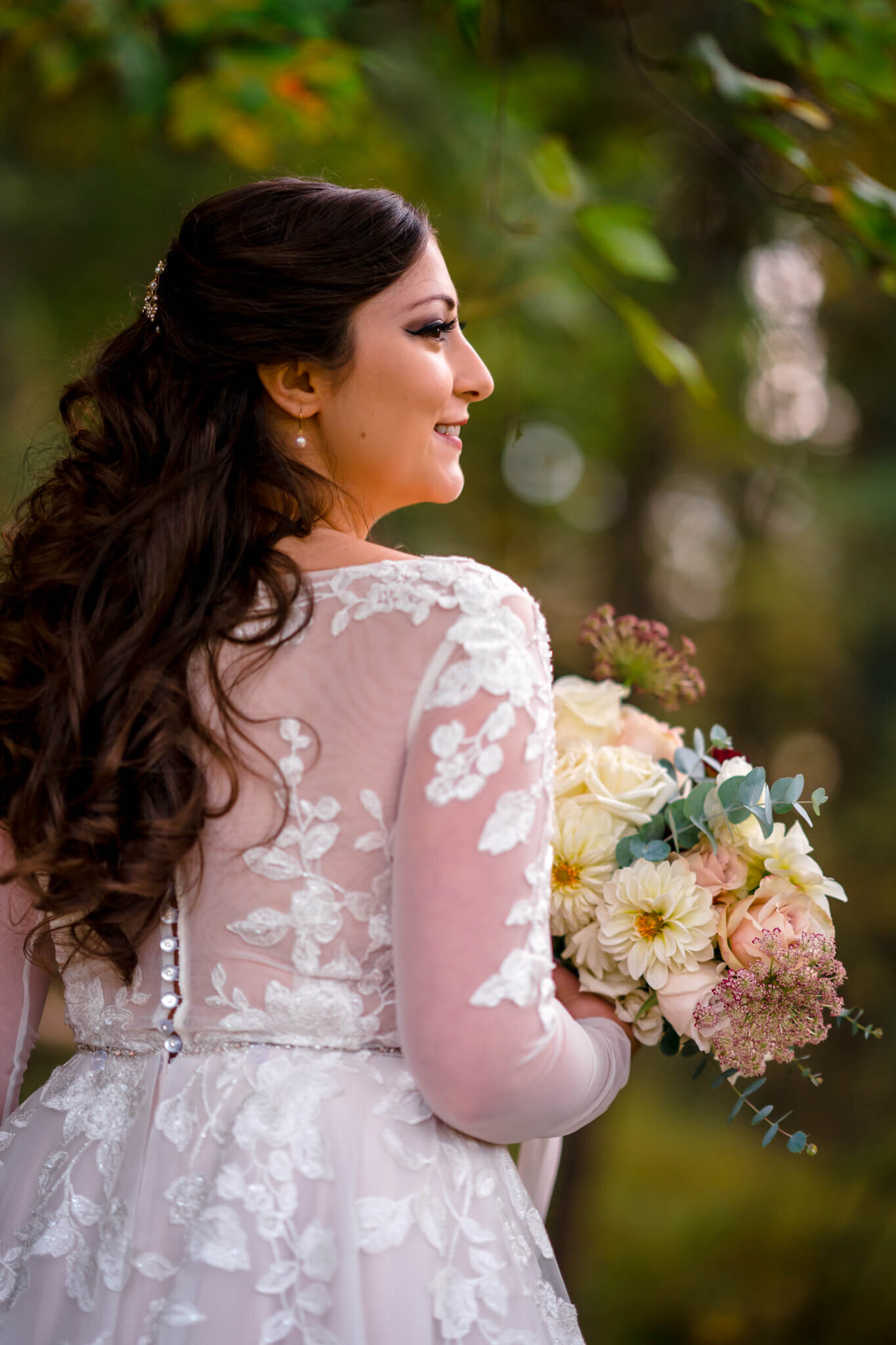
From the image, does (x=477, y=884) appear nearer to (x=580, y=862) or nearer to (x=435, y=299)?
(x=580, y=862)

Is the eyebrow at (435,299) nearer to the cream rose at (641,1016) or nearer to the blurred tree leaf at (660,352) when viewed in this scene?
the blurred tree leaf at (660,352)

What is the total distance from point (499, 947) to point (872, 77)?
1.98 metres

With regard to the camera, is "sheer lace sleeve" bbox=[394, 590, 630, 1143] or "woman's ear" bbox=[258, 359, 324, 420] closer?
"sheer lace sleeve" bbox=[394, 590, 630, 1143]

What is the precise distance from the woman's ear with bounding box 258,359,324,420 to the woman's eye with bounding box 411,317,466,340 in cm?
15

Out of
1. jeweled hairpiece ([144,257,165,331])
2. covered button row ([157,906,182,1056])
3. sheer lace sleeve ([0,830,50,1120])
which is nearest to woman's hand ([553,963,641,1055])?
covered button row ([157,906,182,1056])

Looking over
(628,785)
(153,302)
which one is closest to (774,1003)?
(628,785)

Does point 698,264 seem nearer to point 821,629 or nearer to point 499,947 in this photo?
point 821,629

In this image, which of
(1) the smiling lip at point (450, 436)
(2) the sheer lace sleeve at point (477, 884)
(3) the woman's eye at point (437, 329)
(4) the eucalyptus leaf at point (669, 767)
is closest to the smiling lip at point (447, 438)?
(1) the smiling lip at point (450, 436)

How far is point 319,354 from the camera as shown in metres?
1.44

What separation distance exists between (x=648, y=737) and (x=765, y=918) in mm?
441

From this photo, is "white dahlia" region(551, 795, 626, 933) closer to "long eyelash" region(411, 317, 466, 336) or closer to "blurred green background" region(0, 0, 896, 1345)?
"long eyelash" region(411, 317, 466, 336)

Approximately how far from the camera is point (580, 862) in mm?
1591

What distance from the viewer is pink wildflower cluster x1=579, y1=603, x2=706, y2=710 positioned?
1.84 m

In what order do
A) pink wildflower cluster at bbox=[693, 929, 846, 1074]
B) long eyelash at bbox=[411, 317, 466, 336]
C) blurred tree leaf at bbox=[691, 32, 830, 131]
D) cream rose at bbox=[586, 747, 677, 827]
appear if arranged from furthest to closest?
blurred tree leaf at bbox=[691, 32, 830, 131] < cream rose at bbox=[586, 747, 677, 827] < long eyelash at bbox=[411, 317, 466, 336] < pink wildflower cluster at bbox=[693, 929, 846, 1074]
